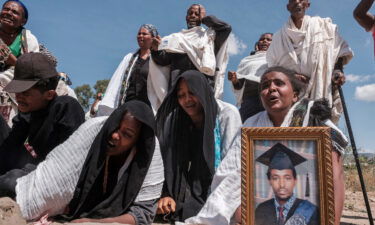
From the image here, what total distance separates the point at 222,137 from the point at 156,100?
1.94 m

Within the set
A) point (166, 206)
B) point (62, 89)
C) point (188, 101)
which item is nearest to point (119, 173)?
point (166, 206)

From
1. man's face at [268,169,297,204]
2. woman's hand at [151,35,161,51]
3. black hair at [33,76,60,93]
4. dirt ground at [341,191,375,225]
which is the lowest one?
dirt ground at [341,191,375,225]

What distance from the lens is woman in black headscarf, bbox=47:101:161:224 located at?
2.54m

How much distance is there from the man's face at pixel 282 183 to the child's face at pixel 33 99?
1960mm

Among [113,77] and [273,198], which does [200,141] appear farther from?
[113,77]

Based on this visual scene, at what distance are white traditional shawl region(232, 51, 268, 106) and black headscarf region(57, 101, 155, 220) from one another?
195 centimetres

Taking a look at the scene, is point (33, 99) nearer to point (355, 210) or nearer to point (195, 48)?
point (195, 48)

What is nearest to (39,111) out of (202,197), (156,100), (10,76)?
(10,76)

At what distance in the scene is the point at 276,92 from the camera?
237 cm

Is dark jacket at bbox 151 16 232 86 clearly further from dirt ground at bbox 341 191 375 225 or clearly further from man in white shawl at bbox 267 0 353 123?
dirt ground at bbox 341 191 375 225

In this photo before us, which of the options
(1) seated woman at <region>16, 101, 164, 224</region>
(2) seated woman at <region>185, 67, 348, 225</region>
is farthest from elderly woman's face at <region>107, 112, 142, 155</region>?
(2) seated woman at <region>185, 67, 348, 225</region>

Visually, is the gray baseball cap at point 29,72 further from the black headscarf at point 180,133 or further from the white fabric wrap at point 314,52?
the white fabric wrap at point 314,52

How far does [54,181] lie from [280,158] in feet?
5.02

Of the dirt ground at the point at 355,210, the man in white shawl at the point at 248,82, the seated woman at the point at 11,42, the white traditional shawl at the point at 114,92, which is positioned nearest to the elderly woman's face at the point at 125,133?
the man in white shawl at the point at 248,82
